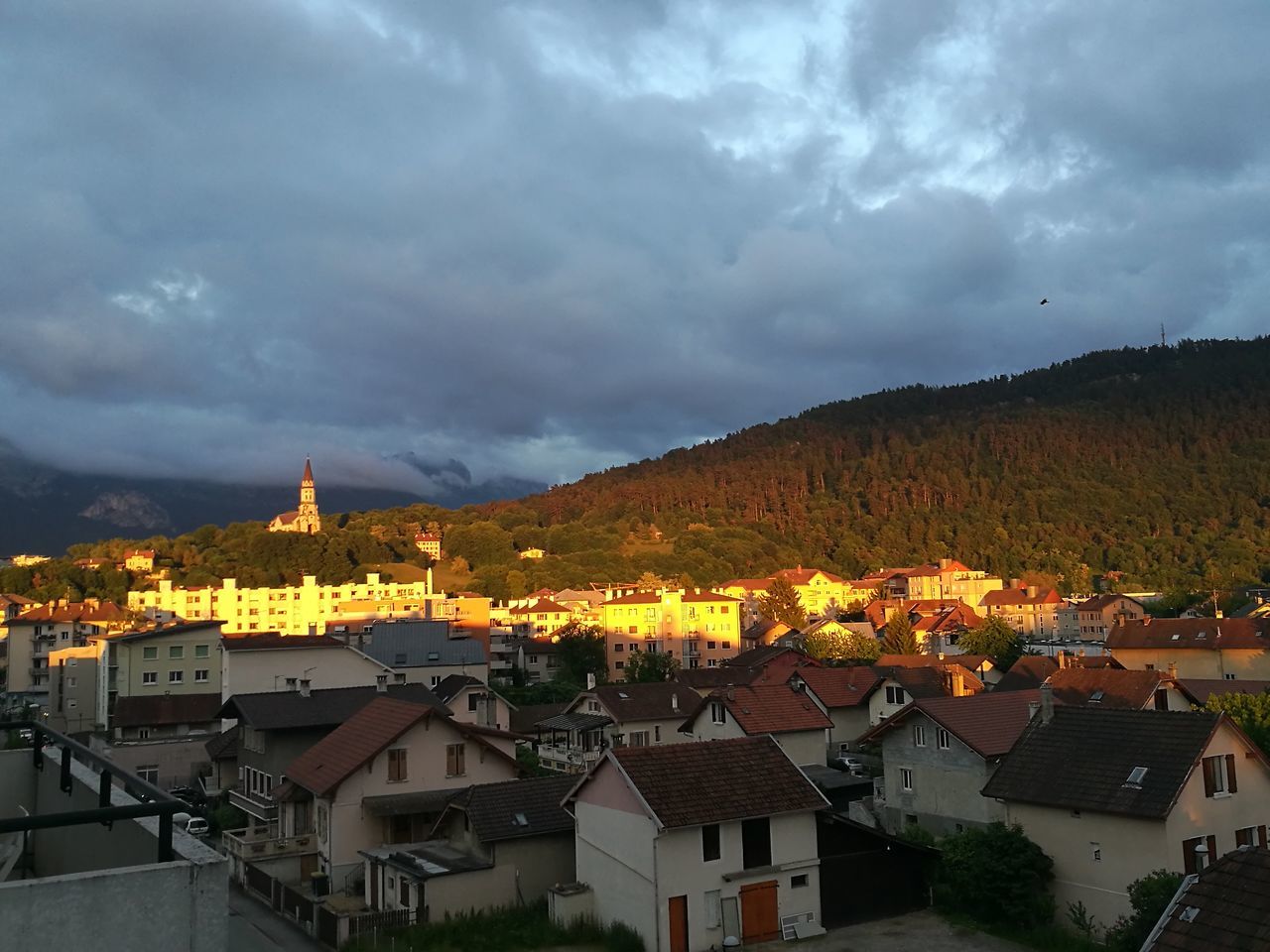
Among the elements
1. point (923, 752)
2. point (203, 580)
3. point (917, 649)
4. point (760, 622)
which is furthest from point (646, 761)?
point (203, 580)

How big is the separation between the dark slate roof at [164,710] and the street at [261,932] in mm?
26282

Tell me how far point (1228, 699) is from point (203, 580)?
117852 mm

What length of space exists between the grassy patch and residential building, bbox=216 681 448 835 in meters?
11.2

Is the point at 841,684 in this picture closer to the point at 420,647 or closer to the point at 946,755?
the point at 946,755

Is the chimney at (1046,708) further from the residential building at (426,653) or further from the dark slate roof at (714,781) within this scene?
the residential building at (426,653)

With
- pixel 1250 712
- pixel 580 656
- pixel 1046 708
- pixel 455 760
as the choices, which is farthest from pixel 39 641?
pixel 1250 712

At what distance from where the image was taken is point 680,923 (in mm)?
22141

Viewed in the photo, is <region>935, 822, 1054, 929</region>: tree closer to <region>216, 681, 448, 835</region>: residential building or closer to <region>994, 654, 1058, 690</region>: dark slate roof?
<region>216, 681, 448, 835</region>: residential building

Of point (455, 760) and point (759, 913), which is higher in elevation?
point (455, 760)

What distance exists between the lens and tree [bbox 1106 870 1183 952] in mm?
20203

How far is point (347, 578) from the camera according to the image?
14188 cm

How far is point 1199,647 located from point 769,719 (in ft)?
129

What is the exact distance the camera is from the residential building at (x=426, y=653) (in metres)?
65.8

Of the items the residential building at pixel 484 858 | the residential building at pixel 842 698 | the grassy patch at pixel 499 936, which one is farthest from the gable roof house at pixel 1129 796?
the residential building at pixel 842 698
